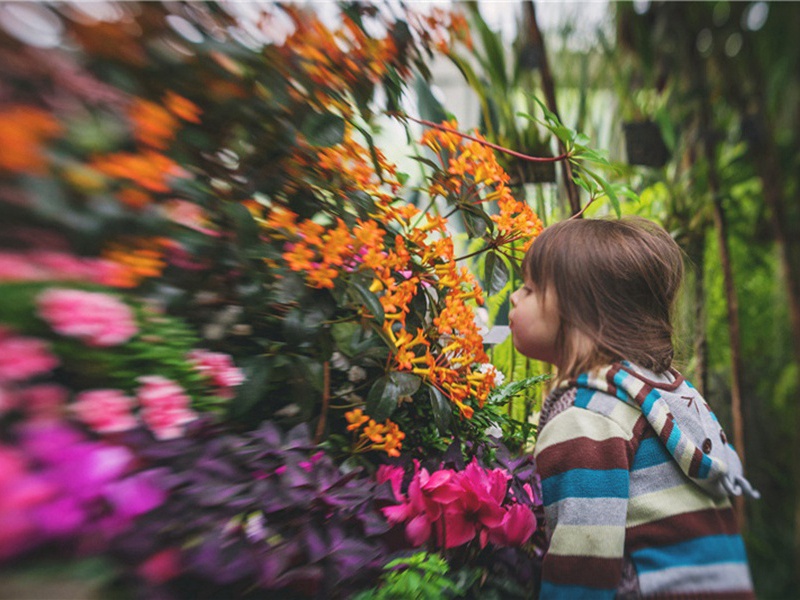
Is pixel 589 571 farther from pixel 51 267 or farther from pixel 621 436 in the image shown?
pixel 51 267

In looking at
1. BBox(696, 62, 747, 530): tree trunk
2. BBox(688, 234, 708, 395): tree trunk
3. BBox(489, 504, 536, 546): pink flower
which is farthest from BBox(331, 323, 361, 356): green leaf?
BBox(696, 62, 747, 530): tree trunk

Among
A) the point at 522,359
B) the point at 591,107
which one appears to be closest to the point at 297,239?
the point at 522,359

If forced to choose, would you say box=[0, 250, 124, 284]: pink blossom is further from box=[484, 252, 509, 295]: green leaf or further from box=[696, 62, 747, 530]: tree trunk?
box=[696, 62, 747, 530]: tree trunk

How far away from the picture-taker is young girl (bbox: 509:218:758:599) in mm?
719

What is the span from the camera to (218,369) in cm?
60

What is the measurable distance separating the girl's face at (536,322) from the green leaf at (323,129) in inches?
16.5

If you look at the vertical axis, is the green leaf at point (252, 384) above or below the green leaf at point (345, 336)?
below

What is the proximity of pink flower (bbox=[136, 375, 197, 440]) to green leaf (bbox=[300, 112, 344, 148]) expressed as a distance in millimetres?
352

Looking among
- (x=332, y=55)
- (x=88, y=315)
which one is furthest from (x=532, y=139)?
(x=88, y=315)

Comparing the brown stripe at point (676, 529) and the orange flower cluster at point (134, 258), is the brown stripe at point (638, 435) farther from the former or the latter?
the orange flower cluster at point (134, 258)

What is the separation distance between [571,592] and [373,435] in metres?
0.34

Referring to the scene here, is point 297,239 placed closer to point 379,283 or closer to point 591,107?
point 379,283

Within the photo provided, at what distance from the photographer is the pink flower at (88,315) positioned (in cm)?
42

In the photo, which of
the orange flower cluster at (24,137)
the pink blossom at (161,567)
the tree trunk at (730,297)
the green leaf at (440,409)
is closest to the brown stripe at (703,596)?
the green leaf at (440,409)
